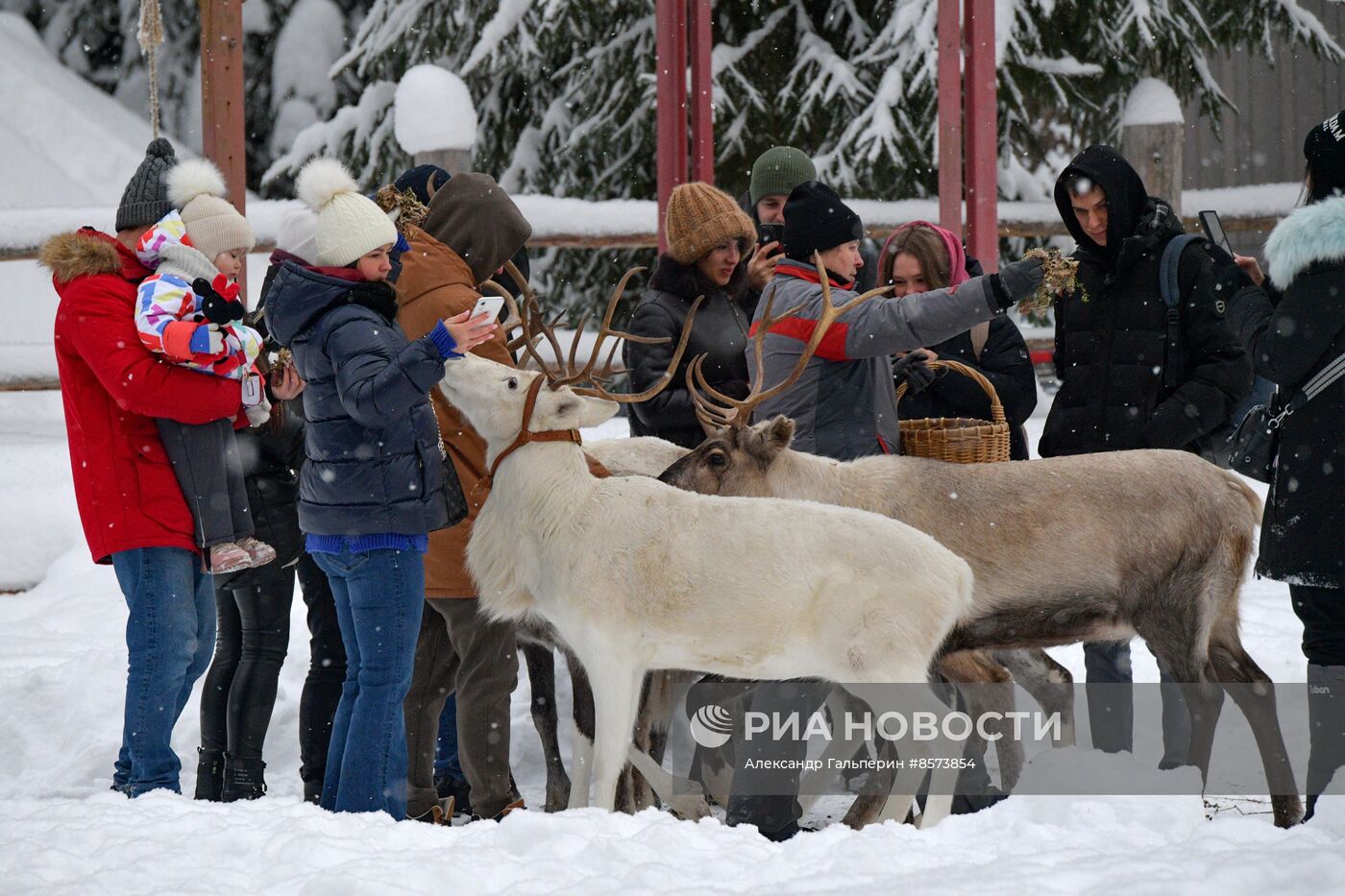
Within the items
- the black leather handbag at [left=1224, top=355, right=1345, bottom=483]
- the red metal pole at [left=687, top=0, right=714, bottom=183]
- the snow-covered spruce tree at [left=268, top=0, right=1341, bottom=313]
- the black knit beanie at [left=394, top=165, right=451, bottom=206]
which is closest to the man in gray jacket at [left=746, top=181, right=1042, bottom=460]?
the black leather handbag at [left=1224, top=355, right=1345, bottom=483]

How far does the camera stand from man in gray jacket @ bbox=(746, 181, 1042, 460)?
3.93 m

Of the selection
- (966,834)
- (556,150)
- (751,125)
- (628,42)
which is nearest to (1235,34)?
(751,125)

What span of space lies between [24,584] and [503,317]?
129 inches

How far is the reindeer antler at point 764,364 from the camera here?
4086 mm

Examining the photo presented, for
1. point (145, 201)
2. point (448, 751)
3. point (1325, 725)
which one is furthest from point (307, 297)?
point (1325, 725)

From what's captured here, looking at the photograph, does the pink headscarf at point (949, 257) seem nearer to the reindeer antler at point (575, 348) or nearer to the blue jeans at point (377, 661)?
the reindeer antler at point (575, 348)

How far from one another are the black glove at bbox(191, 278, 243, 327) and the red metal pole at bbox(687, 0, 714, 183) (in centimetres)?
402

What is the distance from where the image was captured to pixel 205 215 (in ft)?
13.0

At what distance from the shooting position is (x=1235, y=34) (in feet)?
34.1

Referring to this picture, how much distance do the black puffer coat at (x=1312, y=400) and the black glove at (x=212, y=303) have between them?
292 centimetres

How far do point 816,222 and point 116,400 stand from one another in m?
2.18

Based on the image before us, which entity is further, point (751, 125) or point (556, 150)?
point (556, 150)

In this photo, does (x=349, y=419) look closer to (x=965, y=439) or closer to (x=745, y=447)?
(x=745, y=447)

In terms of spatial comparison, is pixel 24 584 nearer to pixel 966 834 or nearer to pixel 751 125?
pixel 966 834
